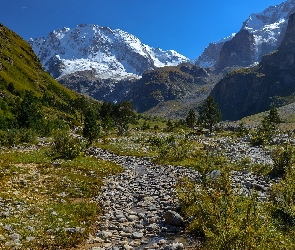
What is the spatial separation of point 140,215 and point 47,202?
5.92 meters

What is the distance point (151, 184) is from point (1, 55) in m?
131

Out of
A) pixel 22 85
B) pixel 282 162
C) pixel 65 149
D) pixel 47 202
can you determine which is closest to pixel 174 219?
pixel 47 202

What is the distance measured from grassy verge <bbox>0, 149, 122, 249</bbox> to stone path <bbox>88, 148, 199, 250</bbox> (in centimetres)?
Result: 96

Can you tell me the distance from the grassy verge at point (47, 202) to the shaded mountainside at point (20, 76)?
207 ft

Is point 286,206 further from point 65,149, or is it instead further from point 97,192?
point 65,149

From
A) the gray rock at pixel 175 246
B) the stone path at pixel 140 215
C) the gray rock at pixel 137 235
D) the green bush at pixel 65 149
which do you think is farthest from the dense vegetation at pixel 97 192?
the gray rock at pixel 137 235

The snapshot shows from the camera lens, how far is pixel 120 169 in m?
32.9

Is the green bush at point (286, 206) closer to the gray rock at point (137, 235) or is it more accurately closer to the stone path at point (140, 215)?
the stone path at point (140, 215)

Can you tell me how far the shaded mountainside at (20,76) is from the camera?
10802 centimetres

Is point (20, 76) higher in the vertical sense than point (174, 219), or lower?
higher

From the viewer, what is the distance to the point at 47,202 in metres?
19.3

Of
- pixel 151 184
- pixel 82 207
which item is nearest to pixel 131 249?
pixel 82 207

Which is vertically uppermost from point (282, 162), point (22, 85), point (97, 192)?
point (22, 85)

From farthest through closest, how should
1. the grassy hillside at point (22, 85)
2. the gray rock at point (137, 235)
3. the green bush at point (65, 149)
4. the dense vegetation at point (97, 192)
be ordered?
the grassy hillside at point (22, 85) → the green bush at point (65, 149) → the gray rock at point (137, 235) → the dense vegetation at point (97, 192)
